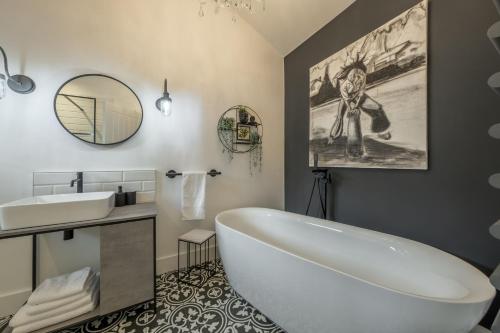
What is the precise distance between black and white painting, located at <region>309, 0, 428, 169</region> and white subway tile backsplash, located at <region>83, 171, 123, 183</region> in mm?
2034

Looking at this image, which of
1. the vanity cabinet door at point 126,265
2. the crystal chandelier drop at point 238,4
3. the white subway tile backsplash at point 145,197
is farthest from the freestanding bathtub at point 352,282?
the crystal chandelier drop at point 238,4

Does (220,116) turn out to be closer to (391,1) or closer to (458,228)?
(391,1)

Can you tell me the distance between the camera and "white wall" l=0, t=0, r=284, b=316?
4.83 ft

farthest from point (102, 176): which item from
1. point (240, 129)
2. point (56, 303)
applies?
point (240, 129)

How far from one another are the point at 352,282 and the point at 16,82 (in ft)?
8.55

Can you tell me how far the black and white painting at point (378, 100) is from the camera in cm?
137

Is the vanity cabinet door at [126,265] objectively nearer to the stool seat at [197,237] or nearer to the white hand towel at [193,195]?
the stool seat at [197,237]

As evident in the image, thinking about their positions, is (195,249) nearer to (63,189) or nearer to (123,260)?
(123,260)

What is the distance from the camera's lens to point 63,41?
62.8 inches

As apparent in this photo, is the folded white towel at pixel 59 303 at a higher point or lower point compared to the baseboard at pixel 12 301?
higher

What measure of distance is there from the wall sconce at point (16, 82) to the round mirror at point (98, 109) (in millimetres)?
163

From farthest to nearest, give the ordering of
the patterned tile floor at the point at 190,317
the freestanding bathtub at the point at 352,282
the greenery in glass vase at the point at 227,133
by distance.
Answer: the greenery in glass vase at the point at 227,133
the patterned tile floor at the point at 190,317
the freestanding bathtub at the point at 352,282

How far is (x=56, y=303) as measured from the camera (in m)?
1.21

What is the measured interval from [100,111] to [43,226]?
1041mm
